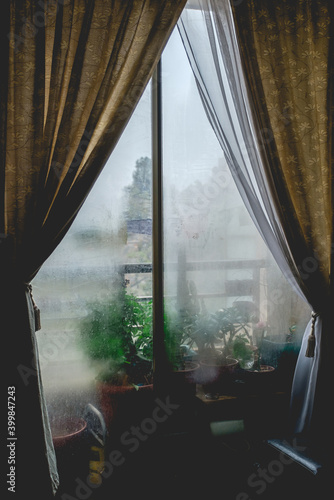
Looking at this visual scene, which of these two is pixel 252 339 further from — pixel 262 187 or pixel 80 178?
pixel 80 178

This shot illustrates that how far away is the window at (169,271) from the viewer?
5.82ft

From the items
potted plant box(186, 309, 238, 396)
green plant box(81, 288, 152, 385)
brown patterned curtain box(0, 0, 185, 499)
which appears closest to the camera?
brown patterned curtain box(0, 0, 185, 499)

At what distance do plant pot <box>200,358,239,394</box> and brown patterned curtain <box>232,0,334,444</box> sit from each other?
335 mm

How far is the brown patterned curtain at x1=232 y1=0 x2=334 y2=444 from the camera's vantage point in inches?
71.1

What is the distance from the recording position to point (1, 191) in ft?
5.17

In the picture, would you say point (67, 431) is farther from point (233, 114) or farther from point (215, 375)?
point (233, 114)

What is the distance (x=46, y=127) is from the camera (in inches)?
63.3

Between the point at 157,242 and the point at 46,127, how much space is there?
71 centimetres

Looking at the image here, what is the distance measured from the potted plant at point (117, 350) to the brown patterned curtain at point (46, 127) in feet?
1.00

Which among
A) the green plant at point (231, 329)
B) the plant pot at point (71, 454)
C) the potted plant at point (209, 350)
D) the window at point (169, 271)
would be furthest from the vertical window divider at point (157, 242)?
the plant pot at point (71, 454)

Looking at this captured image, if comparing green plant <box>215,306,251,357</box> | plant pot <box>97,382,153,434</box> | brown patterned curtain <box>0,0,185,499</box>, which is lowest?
plant pot <box>97,382,153,434</box>

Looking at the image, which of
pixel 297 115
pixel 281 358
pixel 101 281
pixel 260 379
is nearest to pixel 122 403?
pixel 101 281

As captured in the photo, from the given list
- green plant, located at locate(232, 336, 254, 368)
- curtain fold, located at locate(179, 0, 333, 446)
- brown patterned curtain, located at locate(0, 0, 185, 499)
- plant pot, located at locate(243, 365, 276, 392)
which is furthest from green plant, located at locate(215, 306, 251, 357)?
brown patterned curtain, located at locate(0, 0, 185, 499)

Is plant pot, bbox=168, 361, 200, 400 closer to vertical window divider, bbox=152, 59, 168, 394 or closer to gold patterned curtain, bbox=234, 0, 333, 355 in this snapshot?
vertical window divider, bbox=152, 59, 168, 394
